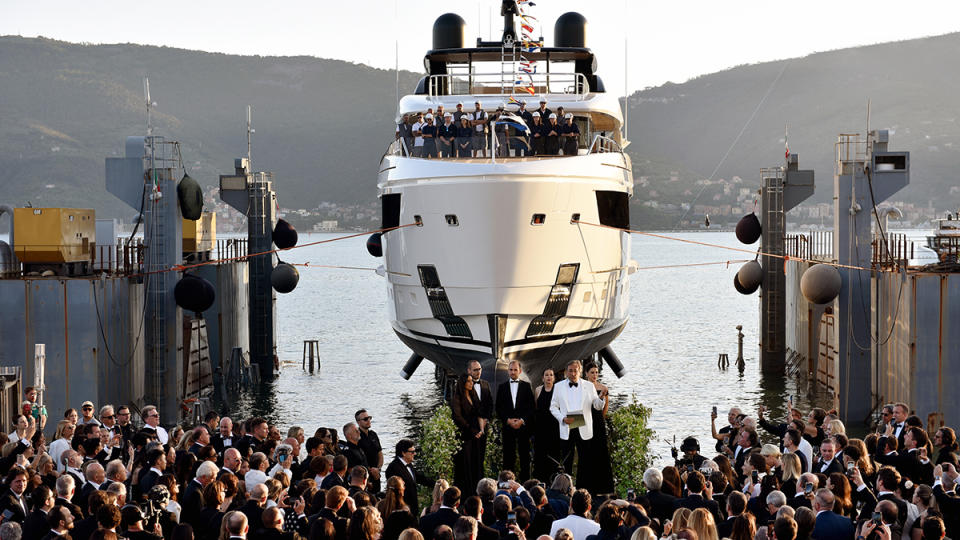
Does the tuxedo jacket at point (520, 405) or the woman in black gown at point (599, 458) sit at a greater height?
the tuxedo jacket at point (520, 405)

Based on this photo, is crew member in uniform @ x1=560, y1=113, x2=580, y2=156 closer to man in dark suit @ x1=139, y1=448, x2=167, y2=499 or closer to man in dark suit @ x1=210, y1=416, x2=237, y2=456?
man in dark suit @ x1=210, y1=416, x2=237, y2=456

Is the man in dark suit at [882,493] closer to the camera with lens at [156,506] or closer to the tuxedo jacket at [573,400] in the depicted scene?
the tuxedo jacket at [573,400]

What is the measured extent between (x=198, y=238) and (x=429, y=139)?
13523mm

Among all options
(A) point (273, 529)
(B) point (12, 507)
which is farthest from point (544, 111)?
(A) point (273, 529)

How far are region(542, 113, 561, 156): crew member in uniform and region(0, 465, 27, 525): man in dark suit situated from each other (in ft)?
48.8

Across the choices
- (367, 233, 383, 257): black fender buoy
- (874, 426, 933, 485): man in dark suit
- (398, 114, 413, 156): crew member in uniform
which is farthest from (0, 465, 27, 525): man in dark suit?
(367, 233, 383, 257): black fender buoy

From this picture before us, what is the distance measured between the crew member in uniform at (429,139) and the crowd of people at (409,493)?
34.3ft

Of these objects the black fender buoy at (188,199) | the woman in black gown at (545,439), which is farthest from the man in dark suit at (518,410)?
the black fender buoy at (188,199)

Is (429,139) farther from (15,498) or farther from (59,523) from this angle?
(59,523)

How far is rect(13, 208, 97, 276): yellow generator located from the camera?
22672 millimetres

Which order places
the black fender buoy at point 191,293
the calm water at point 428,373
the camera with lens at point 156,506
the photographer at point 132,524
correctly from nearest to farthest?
the photographer at point 132,524, the camera with lens at point 156,506, the black fender buoy at point 191,293, the calm water at point 428,373

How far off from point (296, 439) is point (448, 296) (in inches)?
421

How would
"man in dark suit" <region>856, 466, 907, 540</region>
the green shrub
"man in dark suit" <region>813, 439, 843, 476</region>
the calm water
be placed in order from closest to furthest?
"man in dark suit" <region>856, 466, 907, 540</region>, "man in dark suit" <region>813, 439, 843, 476</region>, the green shrub, the calm water

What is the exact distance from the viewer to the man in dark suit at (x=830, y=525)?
8.42 meters
